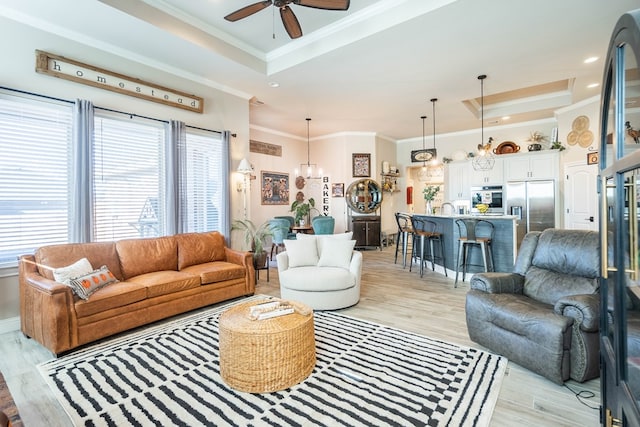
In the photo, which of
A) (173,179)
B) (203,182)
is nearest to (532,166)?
(203,182)

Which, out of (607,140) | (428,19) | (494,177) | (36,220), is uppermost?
(428,19)

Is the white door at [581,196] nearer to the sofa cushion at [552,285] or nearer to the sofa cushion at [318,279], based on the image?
the sofa cushion at [552,285]

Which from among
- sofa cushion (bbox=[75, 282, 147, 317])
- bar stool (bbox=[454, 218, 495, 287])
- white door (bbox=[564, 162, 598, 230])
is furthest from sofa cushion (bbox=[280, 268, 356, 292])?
white door (bbox=[564, 162, 598, 230])

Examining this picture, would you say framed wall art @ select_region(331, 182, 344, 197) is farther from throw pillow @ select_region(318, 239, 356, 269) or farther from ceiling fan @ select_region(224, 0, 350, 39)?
ceiling fan @ select_region(224, 0, 350, 39)

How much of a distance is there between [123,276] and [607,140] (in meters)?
4.34

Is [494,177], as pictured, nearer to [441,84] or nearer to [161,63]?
[441,84]

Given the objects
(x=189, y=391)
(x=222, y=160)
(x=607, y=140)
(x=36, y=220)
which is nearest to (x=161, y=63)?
(x=222, y=160)

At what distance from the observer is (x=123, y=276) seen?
3578 millimetres

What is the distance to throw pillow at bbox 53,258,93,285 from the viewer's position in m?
2.88

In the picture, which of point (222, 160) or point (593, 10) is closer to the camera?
point (593, 10)

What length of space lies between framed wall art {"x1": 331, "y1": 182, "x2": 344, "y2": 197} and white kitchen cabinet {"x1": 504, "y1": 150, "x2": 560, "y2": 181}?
403 centimetres

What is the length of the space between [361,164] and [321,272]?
5.31 metres

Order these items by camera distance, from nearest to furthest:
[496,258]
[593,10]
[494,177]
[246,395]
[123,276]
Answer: [246,395], [593,10], [123,276], [496,258], [494,177]

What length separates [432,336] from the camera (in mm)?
2977
